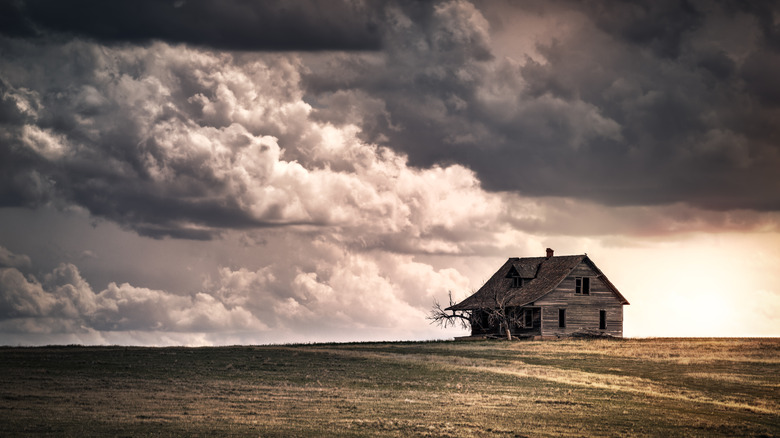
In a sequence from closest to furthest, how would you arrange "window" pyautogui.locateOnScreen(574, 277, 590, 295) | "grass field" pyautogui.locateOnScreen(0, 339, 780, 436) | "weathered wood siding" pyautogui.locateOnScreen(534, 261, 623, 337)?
"grass field" pyautogui.locateOnScreen(0, 339, 780, 436), "weathered wood siding" pyautogui.locateOnScreen(534, 261, 623, 337), "window" pyautogui.locateOnScreen(574, 277, 590, 295)

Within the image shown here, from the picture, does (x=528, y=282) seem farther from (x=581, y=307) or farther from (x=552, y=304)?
(x=581, y=307)

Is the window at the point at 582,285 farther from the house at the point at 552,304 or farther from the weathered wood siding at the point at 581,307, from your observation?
the weathered wood siding at the point at 581,307

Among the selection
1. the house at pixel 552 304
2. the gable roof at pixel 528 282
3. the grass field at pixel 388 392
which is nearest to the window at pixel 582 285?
the house at pixel 552 304

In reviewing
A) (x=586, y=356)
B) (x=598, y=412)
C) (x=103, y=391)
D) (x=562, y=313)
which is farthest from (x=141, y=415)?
(x=562, y=313)

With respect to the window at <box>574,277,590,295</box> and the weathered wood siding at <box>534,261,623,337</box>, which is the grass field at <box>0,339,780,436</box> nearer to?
the weathered wood siding at <box>534,261,623,337</box>

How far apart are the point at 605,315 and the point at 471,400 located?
172 ft

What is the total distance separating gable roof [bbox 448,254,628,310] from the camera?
277 feet

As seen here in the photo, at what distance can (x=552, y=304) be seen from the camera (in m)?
83.2

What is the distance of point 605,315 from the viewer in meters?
86.6

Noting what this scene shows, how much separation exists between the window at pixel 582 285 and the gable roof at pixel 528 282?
1.51 m

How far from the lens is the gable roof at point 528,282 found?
8438 cm

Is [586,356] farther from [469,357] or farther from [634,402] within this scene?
[634,402]

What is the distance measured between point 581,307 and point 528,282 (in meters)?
6.63

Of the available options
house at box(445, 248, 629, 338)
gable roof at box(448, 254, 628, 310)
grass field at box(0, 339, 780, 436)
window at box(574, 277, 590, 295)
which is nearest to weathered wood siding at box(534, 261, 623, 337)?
house at box(445, 248, 629, 338)
